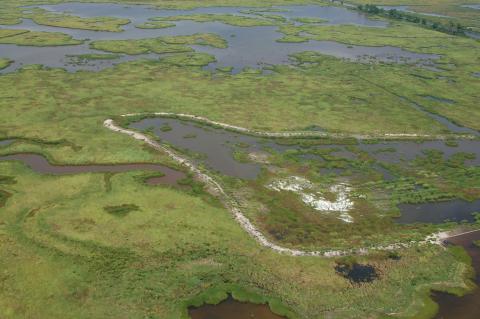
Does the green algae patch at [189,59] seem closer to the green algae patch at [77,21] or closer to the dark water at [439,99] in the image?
the green algae patch at [77,21]

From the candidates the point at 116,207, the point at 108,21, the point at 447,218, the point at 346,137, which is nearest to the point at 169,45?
the point at 108,21

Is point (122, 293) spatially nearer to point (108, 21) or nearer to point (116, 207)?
point (116, 207)

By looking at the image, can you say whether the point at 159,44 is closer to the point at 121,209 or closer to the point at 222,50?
the point at 222,50

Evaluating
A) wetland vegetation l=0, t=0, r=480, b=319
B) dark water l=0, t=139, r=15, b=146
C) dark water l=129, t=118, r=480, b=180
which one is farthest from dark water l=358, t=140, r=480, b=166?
dark water l=0, t=139, r=15, b=146

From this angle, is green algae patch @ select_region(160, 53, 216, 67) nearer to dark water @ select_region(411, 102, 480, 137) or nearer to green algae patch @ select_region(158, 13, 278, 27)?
green algae patch @ select_region(158, 13, 278, 27)

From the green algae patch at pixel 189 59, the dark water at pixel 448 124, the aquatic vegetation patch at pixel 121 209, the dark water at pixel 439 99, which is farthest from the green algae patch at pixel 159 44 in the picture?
the aquatic vegetation patch at pixel 121 209
